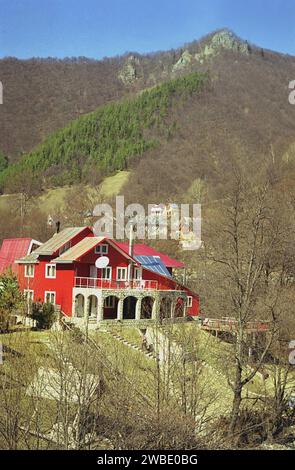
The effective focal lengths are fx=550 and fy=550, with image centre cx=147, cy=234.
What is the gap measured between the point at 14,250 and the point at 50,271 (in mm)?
7566

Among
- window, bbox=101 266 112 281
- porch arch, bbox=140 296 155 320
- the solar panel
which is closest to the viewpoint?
window, bbox=101 266 112 281

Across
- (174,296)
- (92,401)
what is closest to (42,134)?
(174,296)

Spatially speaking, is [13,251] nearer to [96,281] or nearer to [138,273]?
[96,281]

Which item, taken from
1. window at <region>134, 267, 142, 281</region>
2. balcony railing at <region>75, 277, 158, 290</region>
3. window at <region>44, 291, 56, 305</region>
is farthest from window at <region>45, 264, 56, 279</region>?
window at <region>134, 267, 142, 281</region>

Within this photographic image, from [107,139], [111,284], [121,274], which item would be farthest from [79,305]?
[107,139]

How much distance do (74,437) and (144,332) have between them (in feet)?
67.9

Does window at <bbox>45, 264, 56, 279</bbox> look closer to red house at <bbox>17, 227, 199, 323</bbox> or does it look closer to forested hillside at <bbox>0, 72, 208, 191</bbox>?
red house at <bbox>17, 227, 199, 323</bbox>

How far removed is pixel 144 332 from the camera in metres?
32.5

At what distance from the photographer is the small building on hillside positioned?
40469 millimetres

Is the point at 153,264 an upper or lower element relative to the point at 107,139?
lower

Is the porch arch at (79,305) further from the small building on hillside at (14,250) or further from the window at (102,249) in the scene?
the small building on hillside at (14,250)

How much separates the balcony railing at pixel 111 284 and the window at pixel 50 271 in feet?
6.70

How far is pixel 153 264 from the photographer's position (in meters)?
39.5

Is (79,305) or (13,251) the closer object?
(79,305)
